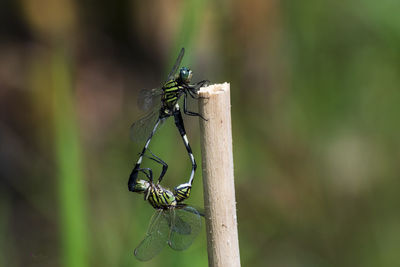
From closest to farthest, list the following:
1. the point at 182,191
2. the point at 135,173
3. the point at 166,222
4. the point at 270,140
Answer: the point at 182,191 < the point at 166,222 < the point at 135,173 < the point at 270,140

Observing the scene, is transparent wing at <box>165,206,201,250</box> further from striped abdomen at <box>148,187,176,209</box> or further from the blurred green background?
the blurred green background

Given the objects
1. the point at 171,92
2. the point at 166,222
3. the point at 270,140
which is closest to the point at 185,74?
the point at 171,92

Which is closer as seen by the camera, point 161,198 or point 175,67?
point 161,198

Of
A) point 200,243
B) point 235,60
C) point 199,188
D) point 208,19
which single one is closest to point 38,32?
point 208,19

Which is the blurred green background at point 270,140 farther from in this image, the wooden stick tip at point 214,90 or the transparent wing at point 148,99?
the wooden stick tip at point 214,90

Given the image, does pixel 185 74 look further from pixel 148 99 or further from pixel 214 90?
pixel 214 90

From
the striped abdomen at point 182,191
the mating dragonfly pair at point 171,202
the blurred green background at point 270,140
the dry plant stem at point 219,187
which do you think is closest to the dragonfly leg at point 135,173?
the mating dragonfly pair at point 171,202

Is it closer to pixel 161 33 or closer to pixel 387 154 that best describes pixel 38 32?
pixel 161 33
